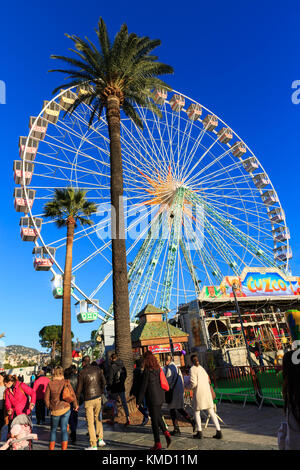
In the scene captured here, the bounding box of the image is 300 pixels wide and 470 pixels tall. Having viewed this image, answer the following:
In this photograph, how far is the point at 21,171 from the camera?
22.2m

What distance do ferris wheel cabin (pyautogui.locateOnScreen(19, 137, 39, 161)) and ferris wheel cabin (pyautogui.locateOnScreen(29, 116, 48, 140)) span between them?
41 cm

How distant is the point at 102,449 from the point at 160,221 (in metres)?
20.3

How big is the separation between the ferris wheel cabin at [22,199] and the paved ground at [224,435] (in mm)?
15705

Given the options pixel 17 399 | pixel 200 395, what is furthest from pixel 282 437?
pixel 17 399

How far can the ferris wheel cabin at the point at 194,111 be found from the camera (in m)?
30.2

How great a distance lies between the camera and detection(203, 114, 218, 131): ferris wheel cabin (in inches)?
1204

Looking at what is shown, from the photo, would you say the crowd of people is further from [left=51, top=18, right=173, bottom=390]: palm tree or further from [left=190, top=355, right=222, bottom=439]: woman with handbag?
[left=51, top=18, right=173, bottom=390]: palm tree

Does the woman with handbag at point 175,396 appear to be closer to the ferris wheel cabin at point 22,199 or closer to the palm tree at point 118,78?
the palm tree at point 118,78

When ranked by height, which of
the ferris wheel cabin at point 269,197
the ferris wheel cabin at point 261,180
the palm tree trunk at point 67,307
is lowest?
the palm tree trunk at point 67,307

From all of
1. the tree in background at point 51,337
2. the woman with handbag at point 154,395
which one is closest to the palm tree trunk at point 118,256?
the woman with handbag at point 154,395

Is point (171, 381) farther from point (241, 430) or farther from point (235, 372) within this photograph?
point (235, 372)

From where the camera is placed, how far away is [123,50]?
41.5 feet

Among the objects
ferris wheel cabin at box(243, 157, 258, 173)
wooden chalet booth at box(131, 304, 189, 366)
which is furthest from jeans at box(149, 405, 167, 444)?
ferris wheel cabin at box(243, 157, 258, 173)

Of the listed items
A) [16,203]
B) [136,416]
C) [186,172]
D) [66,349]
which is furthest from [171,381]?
[186,172]
